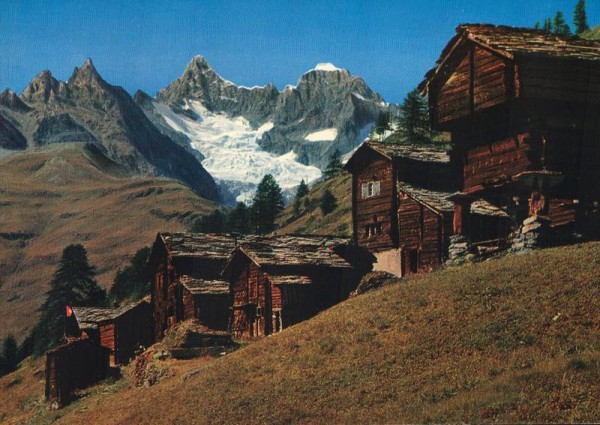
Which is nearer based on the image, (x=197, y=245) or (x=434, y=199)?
(x=434, y=199)

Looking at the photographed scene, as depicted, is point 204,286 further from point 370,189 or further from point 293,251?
point 370,189

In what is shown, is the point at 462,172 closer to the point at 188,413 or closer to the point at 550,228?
the point at 550,228

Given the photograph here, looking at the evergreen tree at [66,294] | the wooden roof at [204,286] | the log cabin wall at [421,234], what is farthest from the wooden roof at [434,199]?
the evergreen tree at [66,294]

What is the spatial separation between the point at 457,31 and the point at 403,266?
1715 centimetres

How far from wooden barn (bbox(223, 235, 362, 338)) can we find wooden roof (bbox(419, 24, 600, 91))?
527 inches

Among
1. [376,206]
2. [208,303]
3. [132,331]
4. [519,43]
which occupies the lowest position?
[132,331]

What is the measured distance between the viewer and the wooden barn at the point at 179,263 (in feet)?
185

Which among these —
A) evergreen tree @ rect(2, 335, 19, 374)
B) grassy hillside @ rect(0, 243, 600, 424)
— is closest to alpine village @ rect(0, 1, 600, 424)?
grassy hillside @ rect(0, 243, 600, 424)

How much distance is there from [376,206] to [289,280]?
11.9 meters

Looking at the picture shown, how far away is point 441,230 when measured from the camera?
50.1m

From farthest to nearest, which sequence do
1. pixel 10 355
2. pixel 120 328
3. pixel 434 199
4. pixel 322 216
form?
pixel 322 216 → pixel 10 355 → pixel 120 328 → pixel 434 199

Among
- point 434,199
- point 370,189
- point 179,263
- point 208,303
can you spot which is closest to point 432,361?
point 434,199

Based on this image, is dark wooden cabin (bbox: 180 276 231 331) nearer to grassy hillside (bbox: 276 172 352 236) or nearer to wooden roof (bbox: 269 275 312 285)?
wooden roof (bbox: 269 275 312 285)

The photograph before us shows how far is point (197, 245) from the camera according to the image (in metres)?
57.4
